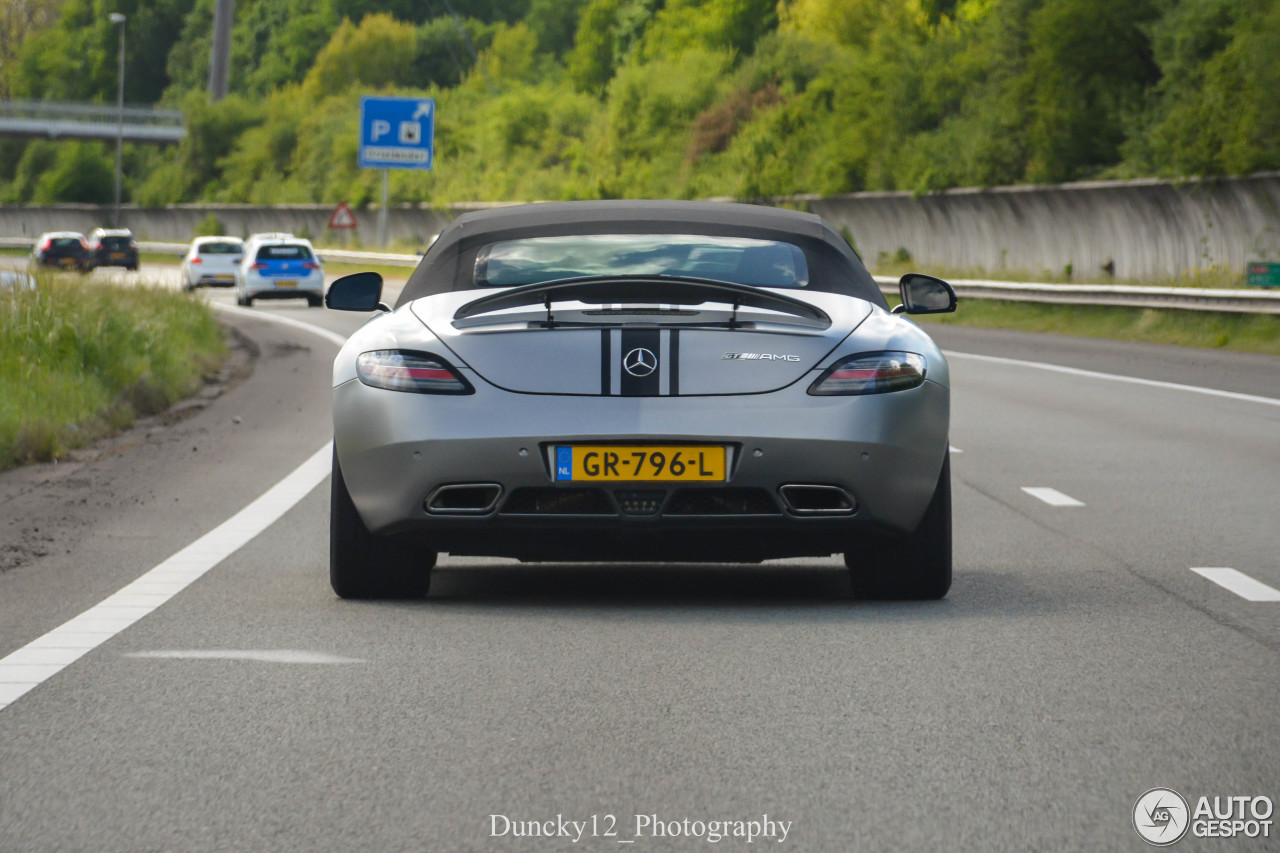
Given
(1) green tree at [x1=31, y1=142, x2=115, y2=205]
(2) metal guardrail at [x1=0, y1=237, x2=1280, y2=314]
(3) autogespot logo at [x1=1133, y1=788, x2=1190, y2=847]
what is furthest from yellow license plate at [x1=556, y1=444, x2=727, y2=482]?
(1) green tree at [x1=31, y1=142, x2=115, y2=205]

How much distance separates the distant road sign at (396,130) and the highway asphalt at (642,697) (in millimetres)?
60547

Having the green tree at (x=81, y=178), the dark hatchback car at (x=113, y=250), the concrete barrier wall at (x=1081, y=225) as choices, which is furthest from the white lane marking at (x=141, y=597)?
the green tree at (x=81, y=178)

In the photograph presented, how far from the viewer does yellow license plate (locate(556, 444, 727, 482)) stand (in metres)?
6.75

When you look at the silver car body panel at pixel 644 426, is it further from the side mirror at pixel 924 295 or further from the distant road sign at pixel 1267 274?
the distant road sign at pixel 1267 274

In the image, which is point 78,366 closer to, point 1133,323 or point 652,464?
point 652,464

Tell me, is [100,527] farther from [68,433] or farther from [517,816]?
[517,816]

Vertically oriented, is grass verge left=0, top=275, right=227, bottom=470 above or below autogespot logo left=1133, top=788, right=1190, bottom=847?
below

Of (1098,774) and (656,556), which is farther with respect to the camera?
(656,556)

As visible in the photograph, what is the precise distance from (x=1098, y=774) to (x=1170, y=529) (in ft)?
16.4

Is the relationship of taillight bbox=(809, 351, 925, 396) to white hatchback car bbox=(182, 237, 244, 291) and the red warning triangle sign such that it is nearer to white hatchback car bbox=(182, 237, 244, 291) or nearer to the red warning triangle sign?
white hatchback car bbox=(182, 237, 244, 291)

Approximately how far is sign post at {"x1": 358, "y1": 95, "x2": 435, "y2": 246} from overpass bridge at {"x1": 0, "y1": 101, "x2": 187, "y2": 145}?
113 ft

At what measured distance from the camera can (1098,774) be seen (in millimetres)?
4855

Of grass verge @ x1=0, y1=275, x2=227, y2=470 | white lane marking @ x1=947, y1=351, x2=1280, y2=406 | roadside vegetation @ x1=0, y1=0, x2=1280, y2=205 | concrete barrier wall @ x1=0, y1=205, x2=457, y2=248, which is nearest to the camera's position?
grass verge @ x1=0, y1=275, x2=227, y2=470

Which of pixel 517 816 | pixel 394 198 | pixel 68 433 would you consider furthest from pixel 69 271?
pixel 394 198
